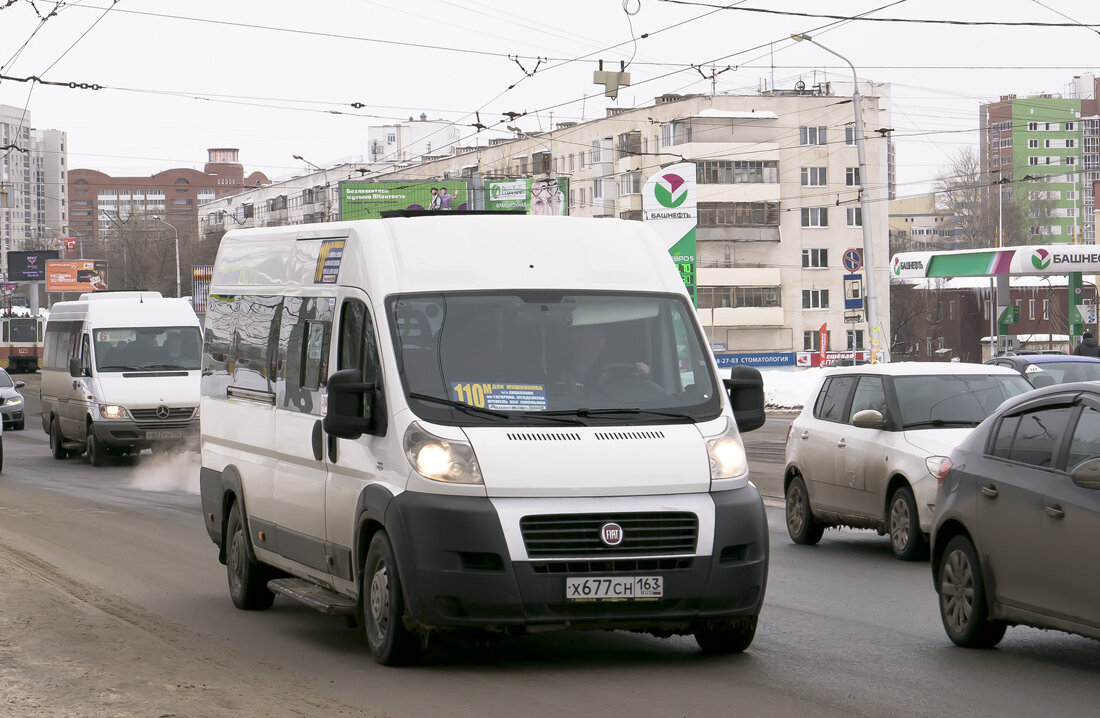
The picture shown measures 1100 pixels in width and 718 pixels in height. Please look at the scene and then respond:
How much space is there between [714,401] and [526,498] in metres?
1.25

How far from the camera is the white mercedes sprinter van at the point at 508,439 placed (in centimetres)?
745

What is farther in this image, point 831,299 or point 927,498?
point 831,299

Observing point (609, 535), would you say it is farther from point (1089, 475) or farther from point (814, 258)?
point (814, 258)

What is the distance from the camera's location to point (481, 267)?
8.44 m

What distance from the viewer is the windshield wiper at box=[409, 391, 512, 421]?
778cm

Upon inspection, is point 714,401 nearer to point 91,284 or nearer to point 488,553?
point 488,553

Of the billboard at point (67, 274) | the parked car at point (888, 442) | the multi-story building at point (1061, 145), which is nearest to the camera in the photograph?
the parked car at point (888, 442)

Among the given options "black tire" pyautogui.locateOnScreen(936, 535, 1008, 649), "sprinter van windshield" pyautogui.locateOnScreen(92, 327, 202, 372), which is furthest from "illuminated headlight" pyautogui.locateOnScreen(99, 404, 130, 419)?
"black tire" pyautogui.locateOnScreen(936, 535, 1008, 649)

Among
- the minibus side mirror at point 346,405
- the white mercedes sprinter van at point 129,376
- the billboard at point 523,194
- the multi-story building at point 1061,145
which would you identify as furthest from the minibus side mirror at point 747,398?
the multi-story building at point 1061,145

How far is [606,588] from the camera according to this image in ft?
24.4

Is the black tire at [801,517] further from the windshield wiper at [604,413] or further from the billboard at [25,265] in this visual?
the billboard at [25,265]

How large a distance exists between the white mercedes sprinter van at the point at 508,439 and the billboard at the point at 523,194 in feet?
172

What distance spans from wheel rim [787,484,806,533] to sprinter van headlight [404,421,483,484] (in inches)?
298

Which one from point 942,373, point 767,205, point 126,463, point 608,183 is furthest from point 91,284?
point 942,373
